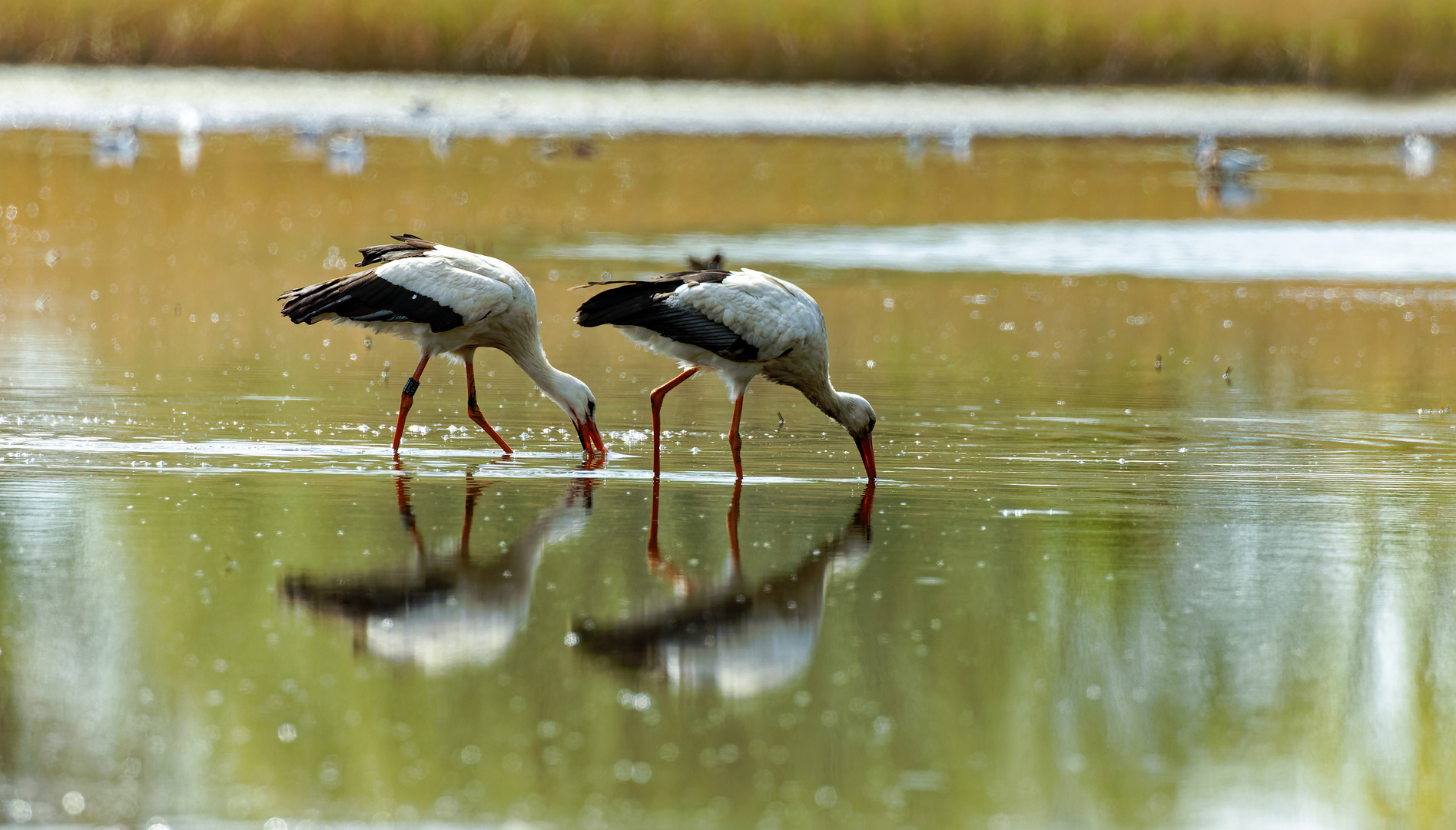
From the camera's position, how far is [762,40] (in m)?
45.1

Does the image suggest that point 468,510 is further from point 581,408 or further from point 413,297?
point 413,297

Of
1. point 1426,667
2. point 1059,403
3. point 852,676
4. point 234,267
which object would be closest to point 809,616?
point 852,676

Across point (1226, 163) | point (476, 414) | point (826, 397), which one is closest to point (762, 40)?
point (1226, 163)

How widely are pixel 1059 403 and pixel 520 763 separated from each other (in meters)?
7.97

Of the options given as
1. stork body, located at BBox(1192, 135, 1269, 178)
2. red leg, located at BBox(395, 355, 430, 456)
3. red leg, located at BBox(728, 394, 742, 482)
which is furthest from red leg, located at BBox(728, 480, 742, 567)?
stork body, located at BBox(1192, 135, 1269, 178)

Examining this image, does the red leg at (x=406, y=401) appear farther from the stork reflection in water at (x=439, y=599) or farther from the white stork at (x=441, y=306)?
the stork reflection in water at (x=439, y=599)

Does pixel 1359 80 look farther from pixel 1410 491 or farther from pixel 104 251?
pixel 1410 491

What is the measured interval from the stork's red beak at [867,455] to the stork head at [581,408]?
1.38 m

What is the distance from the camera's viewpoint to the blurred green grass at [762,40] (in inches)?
1720

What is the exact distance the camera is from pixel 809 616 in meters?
7.39

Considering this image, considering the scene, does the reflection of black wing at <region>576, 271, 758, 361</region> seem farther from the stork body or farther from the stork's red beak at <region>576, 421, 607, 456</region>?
the stork body

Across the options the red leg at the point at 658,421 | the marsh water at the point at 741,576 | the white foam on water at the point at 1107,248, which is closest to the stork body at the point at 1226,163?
the white foam on water at the point at 1107,248

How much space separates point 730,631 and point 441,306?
4.53 metres

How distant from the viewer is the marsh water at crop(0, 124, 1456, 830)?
5.75 metres
